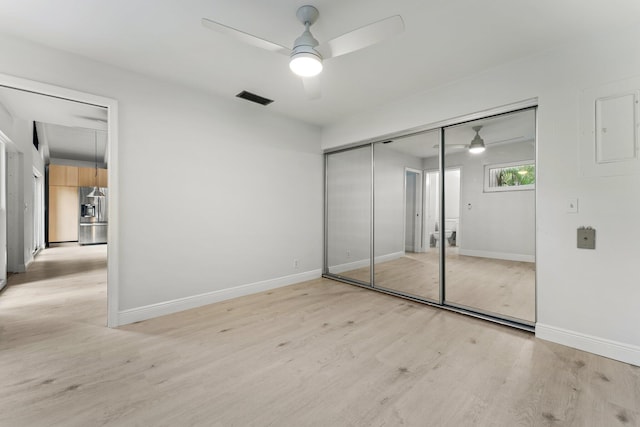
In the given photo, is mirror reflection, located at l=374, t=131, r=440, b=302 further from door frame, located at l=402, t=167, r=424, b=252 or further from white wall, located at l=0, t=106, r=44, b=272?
white wall, located at l=0, t=106, r=44, b=272

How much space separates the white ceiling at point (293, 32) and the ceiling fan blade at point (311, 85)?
34cm

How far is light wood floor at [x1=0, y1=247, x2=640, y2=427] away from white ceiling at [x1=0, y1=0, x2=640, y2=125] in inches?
102

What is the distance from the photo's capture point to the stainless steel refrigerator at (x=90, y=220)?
329 inches

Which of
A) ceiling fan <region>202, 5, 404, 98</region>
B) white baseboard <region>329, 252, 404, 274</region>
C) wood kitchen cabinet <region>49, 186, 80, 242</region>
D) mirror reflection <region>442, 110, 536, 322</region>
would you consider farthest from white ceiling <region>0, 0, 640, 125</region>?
wood kitchen cabinet <region>49, 186, 80, 242</region>

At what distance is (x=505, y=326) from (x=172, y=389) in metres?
2.98

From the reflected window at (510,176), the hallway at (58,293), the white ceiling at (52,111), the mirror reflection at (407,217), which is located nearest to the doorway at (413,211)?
the mirror reflection at (407,217)

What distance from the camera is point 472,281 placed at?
10.5 ft

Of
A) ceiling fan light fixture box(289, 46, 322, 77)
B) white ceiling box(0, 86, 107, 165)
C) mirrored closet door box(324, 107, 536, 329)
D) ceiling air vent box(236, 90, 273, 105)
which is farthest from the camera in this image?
ceiling air vent box(236, 90, 273, 105)

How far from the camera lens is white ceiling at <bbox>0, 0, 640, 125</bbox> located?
1.92 meters

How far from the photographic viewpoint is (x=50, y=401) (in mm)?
1678

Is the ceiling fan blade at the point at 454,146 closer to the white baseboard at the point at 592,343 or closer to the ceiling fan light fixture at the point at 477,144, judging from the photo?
the ceiling fan light fixture at the point at 477,144

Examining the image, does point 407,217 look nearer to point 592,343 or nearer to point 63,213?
point 592,343

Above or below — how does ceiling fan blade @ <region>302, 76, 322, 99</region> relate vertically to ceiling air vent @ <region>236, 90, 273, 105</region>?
below

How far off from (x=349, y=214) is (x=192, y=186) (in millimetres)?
2365
